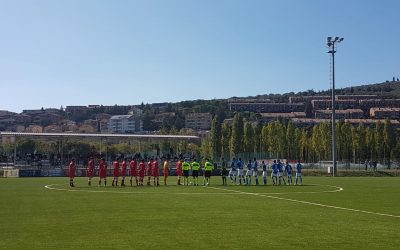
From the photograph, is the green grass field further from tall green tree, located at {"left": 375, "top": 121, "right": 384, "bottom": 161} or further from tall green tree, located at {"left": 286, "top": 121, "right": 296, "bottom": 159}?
tall green tree, located at {"left": 375, "top": 121, "right": 384, "bottom": 161}

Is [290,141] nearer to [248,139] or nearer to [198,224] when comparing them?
[248,139]

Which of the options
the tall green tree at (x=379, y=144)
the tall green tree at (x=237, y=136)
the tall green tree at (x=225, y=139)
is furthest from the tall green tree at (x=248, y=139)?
the tall green tree at (x=379, y=144)

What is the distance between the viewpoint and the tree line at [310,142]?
116 metres

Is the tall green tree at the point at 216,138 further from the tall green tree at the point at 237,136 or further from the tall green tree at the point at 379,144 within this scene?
the tall green tree at the point at 379,144

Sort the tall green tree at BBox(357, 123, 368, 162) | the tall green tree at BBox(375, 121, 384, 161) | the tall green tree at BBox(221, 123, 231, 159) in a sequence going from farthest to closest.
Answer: the tall green tree at BBox(221, 123, 231, 159)
the tall green tree at BBox(357, 123, 368, 162)
the tall green tree at BBox(375, 121, 384, 161)

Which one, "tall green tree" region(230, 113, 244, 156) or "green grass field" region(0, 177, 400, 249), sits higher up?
"tall green tree" region(230, 113, 244, 156)

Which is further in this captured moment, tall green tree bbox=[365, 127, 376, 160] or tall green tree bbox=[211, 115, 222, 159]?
tall green tree bbox=[211, 115, 222, 159]

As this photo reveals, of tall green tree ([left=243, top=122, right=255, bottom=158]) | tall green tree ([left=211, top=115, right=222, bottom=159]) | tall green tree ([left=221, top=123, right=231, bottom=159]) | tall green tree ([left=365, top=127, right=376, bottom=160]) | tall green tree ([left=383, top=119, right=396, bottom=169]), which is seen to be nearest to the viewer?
tall green tree ([left=383, top=119, right=396, bottom=169])

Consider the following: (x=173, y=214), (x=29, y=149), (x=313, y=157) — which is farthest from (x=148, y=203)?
(x=29, y=149)

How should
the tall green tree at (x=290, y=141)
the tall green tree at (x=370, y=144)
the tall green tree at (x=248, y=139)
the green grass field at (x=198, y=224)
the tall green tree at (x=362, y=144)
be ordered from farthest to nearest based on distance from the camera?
the tall green tree at (x=248, y=139) → the tall green tree at (x=290, y=141) → the tall green tree at (x=370, y=144) → the tall green tree at (x=362, y=144) → the green grass field at (x=198, y=224)

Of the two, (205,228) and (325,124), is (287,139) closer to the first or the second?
(325,124)

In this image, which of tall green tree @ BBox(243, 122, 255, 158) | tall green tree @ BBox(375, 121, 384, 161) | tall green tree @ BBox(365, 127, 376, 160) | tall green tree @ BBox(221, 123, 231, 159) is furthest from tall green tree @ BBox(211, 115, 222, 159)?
tall green tree @ BBox(375, 121, 384, 161)

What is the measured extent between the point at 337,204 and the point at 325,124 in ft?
323

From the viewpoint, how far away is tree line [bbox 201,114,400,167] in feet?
382
